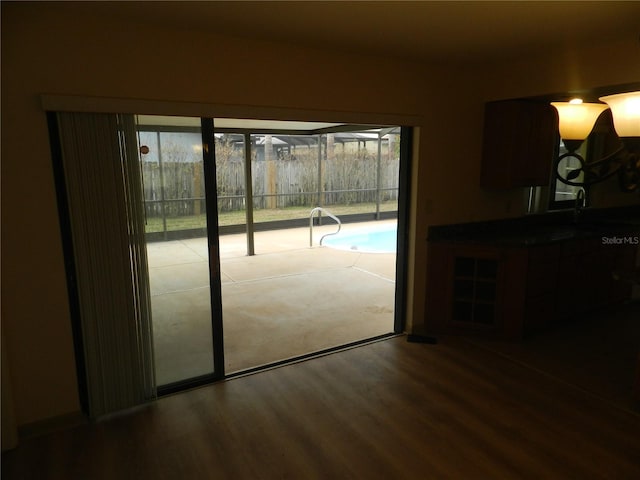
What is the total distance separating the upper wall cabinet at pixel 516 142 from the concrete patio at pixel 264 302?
5.79 feet

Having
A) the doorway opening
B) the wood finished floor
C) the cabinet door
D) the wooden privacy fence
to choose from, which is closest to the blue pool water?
the doorway opening

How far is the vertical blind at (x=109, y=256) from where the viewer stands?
239 cm

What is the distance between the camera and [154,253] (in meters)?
2.76

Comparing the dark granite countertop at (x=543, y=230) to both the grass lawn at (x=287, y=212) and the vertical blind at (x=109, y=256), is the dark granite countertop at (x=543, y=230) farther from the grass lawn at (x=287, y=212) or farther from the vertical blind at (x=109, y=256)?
the grass lawn at (x=287, y=212)

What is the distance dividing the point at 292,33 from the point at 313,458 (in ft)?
8.06

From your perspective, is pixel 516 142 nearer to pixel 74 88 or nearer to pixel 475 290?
pixel 475 290

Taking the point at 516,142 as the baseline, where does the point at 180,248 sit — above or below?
below

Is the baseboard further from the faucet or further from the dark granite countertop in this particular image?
the faucet

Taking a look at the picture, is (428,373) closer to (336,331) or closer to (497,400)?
(497,400)

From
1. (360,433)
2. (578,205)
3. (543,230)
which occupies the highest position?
(578,205)

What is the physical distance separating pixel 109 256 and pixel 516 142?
3.38 metres

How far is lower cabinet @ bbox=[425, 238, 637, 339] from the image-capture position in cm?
363

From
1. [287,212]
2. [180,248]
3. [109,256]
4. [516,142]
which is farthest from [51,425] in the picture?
[287,212]

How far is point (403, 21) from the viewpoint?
7.74 feet
